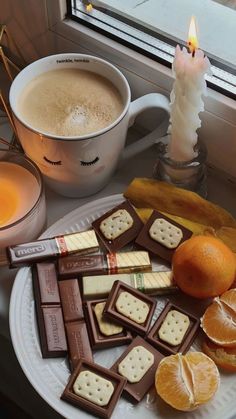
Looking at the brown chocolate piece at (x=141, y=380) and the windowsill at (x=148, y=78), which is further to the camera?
the windowsill at (x=148, y=78)

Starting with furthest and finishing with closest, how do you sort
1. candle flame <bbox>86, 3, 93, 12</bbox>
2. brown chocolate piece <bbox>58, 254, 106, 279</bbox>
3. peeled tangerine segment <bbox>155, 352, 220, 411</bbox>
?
1. candle flame <bbox>86, 3, 93, 12</bbox>
2. brown chocolate piece <bbox>58, 254, 106, 279</bbox>
3. peeled tangerine segment <bbox>155, 352, 220, 411</bbox>

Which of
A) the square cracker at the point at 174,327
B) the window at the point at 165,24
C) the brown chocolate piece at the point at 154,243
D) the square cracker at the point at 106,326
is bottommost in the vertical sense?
the square cracker at the point at 106,326

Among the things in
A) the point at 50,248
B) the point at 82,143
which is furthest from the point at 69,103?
the point at 50,248

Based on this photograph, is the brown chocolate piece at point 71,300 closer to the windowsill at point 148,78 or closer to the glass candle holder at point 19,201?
the glass candle holder at point 19,201

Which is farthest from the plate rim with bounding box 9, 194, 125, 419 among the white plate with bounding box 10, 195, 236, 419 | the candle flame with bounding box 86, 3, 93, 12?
the candle flame with bounding box 86, 3, 93, 12

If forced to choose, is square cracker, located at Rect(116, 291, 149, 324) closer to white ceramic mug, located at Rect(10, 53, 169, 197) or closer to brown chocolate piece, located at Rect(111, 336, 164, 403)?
brown chocolate piece, located at Rect(111, 336, 164, 403)

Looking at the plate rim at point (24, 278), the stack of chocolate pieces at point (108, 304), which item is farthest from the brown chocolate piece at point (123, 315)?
the plate rim at point (24, 278)
